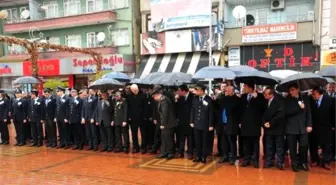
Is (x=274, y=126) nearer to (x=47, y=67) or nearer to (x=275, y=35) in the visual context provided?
(x=275, y=35)

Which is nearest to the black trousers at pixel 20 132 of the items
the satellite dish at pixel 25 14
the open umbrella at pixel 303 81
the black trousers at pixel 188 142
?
the black trousers at pixel 188 142

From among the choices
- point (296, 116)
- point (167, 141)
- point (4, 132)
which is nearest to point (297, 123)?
point (296, 116)

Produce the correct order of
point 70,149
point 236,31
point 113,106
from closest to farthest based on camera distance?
point 113,106 < point 70,149 < point 236,31

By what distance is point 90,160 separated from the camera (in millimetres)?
8594

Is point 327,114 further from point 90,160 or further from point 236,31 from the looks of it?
point 236,31

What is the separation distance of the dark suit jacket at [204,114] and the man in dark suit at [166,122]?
687 mm

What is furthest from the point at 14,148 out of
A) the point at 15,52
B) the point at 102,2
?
the point at 15,52

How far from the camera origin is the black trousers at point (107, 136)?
30.9 feet

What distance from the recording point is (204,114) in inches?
306

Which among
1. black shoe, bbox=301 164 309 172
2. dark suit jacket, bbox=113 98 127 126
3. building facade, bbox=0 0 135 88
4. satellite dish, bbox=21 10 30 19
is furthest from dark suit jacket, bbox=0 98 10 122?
satellite dish, bbox=21 10 30 19

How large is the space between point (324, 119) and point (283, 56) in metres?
12.2

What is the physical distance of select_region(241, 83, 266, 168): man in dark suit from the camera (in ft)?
24.0

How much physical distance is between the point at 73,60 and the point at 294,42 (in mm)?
14856

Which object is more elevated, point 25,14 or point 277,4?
point 25,14
